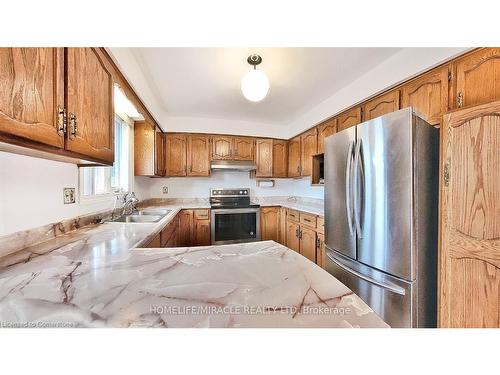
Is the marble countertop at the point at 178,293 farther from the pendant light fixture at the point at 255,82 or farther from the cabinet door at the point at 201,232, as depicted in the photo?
the cabinet door at the point at 201,232

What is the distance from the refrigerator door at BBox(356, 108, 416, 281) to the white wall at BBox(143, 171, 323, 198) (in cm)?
169

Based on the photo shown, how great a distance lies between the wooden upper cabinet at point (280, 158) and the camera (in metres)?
3.21

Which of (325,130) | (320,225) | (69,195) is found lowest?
(320,225)

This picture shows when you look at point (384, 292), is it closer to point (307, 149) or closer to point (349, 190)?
point (349, 190)

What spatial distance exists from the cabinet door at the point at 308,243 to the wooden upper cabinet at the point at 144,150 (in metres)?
2.03

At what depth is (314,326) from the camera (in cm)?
37

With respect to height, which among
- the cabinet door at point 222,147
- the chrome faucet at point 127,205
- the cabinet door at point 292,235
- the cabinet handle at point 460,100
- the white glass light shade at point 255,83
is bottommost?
the cabinet door at point 292,235

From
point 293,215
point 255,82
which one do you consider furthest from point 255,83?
point 293,215

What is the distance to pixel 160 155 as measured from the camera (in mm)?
2650

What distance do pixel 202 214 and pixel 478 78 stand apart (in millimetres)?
2775

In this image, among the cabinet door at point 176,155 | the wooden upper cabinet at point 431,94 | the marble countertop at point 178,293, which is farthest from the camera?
the cabinet door at point 176,155

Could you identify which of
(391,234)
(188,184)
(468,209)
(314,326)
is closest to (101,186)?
(188,184)

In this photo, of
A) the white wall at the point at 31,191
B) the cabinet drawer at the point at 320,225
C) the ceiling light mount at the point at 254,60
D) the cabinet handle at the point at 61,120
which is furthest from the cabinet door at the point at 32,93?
the cabinet drawer at the point at 320,225

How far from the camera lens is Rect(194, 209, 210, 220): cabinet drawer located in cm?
277
